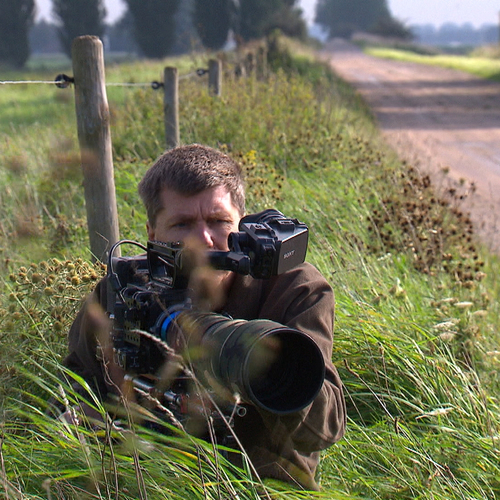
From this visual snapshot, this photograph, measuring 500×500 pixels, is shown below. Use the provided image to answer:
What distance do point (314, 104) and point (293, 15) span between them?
35.8m

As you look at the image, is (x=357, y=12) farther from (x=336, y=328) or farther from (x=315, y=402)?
(x=315, y=402)

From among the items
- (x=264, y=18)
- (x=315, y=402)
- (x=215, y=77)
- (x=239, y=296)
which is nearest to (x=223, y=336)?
(x=315, y=402)

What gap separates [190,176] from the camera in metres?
2.10

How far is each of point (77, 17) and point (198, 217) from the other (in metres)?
47.4

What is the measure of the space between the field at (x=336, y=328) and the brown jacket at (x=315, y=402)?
0.30 ft

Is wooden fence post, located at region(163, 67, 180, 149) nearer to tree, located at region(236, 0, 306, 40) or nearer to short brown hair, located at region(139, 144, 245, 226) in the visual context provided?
short brown hair, located at region(139, 144, 245, 226)

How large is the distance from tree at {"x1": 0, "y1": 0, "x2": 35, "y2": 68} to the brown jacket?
46.6 m

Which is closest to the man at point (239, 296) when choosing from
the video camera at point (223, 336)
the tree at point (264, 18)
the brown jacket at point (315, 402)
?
the brown jacket at point (315, 402)

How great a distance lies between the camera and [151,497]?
1.81 m

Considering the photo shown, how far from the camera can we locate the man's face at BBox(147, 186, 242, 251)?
82.3 inches

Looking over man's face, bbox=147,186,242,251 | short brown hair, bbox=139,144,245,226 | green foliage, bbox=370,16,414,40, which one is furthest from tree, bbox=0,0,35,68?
man's face, bbox=147,186,242,251

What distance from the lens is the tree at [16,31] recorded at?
145ft

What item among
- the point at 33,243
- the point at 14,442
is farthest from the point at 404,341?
the point at 33,243

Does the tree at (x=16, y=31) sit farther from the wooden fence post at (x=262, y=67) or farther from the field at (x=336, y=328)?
the field at (x=336, y=328)
